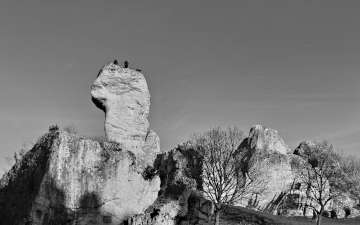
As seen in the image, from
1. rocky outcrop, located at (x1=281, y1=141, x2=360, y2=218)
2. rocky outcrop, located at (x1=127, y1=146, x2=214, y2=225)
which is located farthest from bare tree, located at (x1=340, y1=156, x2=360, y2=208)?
rocky outcrop, located at (x1=127, y1=146, x2=214, y2=225)

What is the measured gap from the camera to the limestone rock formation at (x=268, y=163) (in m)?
67.6

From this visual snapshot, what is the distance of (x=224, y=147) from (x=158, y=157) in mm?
29163

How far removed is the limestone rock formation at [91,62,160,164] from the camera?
45.5 metres

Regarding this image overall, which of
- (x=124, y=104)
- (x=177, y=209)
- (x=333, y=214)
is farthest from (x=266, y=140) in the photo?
(x=177, y=209)

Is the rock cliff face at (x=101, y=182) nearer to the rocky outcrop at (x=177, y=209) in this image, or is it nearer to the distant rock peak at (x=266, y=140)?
the rocky outcrop at (x=177, y=209)

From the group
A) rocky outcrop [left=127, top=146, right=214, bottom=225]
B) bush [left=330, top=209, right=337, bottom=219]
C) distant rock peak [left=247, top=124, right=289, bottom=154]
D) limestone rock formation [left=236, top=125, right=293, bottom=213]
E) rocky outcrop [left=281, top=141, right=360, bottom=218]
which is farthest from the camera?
bush [left=330, top=209, right=337, bottom=219]

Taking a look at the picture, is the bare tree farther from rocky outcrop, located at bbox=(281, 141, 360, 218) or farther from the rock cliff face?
the rock cliff face

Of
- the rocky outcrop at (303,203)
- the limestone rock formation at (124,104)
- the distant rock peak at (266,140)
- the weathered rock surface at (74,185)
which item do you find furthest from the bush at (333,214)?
the weathered rock surface at (74,185)

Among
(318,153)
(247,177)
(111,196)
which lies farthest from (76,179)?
(318,153)

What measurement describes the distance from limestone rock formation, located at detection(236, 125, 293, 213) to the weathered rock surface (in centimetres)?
2816

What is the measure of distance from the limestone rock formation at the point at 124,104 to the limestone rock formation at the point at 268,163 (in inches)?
936

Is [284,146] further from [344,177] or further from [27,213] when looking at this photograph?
[27,213]

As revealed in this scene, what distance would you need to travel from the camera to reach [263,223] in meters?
49.7

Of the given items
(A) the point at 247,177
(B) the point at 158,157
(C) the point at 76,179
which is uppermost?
(B) the point at 158,157
